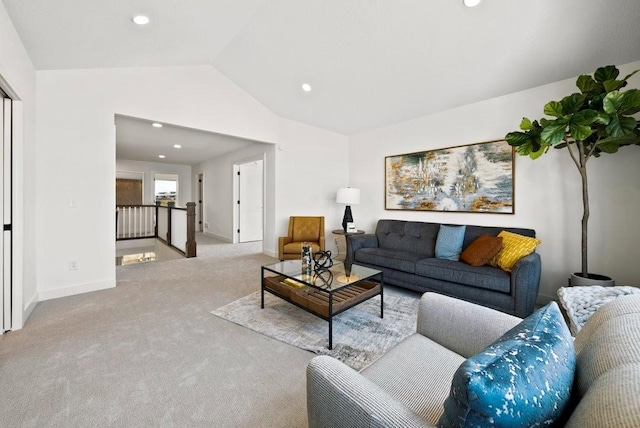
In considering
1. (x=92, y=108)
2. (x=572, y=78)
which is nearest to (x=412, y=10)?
(x=572, y=78)

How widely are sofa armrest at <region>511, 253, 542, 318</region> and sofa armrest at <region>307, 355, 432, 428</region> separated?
2.23m

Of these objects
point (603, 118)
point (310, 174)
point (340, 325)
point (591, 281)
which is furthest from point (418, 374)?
point (310, 174)

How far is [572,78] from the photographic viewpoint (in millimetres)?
2852

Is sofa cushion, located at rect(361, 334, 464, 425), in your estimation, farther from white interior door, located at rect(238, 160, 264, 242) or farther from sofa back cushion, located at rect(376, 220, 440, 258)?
white interior door, located at rect(238, 160, 264, 242)

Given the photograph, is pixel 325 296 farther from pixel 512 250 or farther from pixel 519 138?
pixel 519 138

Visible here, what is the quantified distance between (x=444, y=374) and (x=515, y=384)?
2.22 feet

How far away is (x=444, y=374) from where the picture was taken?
1.16 m

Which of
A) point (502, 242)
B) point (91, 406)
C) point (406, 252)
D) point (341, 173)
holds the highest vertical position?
point (341, 173)

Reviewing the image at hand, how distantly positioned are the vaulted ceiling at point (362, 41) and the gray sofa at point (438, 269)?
1.75m

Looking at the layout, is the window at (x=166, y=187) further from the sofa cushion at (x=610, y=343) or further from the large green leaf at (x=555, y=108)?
the sofa cushion at (x=610, y=343)

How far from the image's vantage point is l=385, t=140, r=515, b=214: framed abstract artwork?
337cm

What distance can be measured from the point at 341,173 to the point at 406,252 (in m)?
2.34

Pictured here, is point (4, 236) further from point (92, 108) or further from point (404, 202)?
point (404, 202)

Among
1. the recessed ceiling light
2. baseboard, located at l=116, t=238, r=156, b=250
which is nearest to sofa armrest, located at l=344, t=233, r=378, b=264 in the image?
the recessed ceiling light
